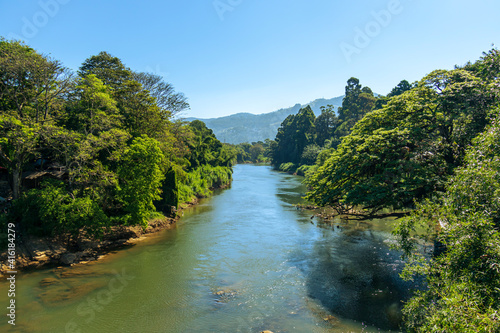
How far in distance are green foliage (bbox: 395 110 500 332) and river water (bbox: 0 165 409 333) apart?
5791mm

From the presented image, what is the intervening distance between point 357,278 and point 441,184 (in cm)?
763

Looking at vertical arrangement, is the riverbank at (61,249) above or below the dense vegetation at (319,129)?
below

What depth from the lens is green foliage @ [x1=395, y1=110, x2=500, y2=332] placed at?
21.6 feet

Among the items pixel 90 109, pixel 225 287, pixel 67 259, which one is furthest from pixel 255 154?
pixel 225 287

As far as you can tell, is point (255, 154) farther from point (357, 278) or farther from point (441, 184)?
point (441, 184)

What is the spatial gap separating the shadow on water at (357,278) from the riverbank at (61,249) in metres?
15.3

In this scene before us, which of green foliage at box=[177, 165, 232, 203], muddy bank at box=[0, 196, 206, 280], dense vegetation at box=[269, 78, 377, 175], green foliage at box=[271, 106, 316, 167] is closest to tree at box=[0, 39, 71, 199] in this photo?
muddy bank at box=[0, 196, 206, 280]

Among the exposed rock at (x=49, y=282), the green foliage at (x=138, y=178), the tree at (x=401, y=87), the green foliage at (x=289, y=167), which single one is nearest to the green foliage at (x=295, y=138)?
the green foliage at (x=289, y=167)

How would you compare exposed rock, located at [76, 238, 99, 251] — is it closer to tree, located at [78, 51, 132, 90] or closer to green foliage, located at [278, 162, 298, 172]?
tree, located at [78, 51, 132, 90]

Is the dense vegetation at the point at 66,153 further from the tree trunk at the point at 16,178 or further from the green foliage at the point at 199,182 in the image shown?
the green foliage at the point at 199,182

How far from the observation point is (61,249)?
2025 cm

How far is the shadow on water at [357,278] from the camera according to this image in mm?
14047

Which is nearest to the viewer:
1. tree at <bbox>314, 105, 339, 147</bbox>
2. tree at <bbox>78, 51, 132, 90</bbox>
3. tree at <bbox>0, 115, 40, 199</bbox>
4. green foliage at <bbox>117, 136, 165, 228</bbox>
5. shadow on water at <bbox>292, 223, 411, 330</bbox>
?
shadow on water at <bbox>292, 223, 411, 330</bbox>

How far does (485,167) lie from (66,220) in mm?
23023
